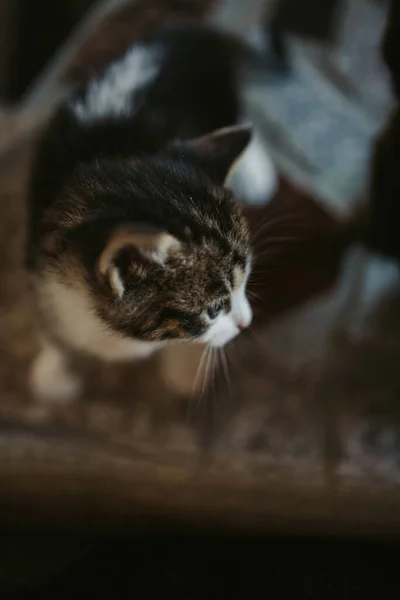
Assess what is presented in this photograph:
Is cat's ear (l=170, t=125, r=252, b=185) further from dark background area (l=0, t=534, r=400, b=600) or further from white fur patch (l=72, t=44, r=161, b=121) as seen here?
dark background area (l=0, t=534, r=400, b=600)

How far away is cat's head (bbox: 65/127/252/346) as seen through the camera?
28.0 inches

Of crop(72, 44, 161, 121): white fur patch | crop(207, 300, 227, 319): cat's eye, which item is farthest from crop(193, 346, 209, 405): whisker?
crop(72, 44, 161, 121): white fur patch

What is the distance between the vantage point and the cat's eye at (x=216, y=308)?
2.63 feet

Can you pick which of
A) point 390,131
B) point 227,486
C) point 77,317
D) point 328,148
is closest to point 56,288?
point 77,317

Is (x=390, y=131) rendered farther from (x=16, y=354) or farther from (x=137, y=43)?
(x=16, y=354)

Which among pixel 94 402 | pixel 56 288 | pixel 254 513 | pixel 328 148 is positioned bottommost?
pixel 254 513

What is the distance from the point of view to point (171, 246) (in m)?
0.71

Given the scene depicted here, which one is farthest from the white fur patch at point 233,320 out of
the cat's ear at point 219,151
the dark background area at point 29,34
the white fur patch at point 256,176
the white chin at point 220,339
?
the dark background area at point 29,34

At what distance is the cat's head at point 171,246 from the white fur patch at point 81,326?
46 mm

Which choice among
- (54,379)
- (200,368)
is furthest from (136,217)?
(54,379)

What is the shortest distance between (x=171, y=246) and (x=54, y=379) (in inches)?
21.0

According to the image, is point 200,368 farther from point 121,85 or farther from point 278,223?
point 121,85

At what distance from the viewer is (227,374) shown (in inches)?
44.0

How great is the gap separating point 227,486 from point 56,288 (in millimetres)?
433
